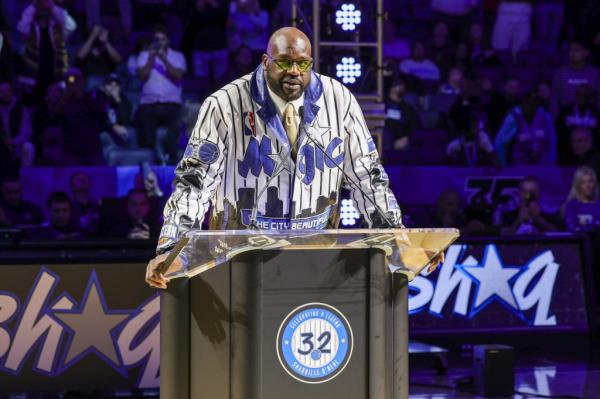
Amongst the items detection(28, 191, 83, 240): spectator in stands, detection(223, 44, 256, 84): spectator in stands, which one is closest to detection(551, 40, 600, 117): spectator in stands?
detection(223, 44, 256, 84): spectator in stands

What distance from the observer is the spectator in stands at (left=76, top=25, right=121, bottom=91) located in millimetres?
9898

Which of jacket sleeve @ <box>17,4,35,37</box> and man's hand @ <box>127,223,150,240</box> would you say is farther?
jacket sleeve @ <box>17,4,35,37</box>

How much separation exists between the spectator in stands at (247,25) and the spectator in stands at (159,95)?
2.91ft

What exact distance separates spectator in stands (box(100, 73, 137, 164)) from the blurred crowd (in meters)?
0.01

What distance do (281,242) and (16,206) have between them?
605 cm

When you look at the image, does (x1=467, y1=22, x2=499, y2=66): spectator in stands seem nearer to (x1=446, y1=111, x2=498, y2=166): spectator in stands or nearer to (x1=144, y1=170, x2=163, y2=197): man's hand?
(x1=446, y1=111, x2=498, y2=166): spectator in stands

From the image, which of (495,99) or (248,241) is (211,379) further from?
(495,99)

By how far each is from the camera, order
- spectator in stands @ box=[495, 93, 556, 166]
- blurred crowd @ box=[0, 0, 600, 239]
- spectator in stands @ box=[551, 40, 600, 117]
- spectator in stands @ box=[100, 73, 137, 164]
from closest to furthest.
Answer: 1. blurred crowd @ box=[0, 0, 600, 239]
2. spectator in stands @ box=[100, 73, 137, 164]
3. spectator in stands @ box=[495, 93, 556, 166]
4. spectator in stands @ box=[551, 40, 600, 117]

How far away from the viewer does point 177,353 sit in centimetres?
298

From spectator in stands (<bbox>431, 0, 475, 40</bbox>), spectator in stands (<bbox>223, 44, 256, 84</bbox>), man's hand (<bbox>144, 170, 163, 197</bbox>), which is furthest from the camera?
spectator in stands (<bbox>431, 0, 475, 40</bbox>)

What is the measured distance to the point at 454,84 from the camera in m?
10.6

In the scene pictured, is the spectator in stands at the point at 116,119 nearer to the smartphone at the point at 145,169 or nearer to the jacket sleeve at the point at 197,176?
the smartphone at the point at 145,169

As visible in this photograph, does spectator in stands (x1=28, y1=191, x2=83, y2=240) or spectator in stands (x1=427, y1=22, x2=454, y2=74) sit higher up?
spectator in stands (x1=427, y1=22, x2=454, y2=74)

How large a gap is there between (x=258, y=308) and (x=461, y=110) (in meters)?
7.61
